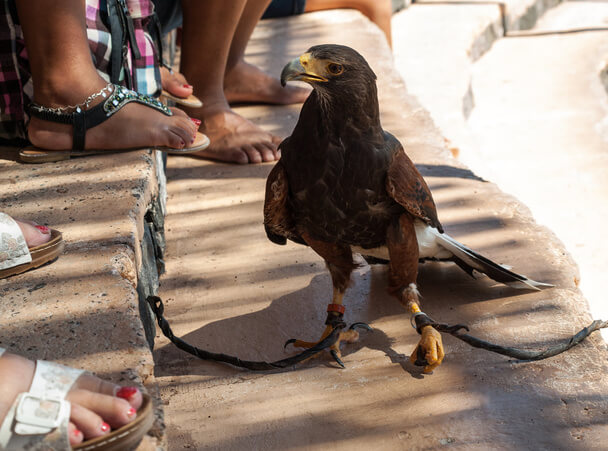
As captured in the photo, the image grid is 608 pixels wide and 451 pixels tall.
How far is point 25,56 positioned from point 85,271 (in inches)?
41.9

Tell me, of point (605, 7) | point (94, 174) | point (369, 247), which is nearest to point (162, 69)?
point (94, 174)

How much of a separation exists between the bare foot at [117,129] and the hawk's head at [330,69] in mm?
845

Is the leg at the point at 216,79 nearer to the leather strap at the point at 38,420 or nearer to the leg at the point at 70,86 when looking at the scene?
the leg at the point at 70,86

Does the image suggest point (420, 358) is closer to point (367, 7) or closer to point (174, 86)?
point (174, 86)

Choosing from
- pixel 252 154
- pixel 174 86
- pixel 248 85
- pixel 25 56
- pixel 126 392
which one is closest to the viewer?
pixel 126 392

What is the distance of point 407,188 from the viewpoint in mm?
2027

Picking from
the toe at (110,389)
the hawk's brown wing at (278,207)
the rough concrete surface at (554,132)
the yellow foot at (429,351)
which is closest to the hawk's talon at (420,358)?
the yellow foot at (429,351)

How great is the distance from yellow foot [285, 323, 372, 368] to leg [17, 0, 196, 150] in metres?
0.92

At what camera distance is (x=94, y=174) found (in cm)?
249

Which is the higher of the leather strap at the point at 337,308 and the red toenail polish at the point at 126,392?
the red toenail polish at the point at 126,392

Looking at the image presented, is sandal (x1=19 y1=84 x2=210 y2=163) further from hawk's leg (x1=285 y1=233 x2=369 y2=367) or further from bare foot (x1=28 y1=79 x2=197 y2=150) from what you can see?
hawk's leg (x1=285 y1=233 x2=369 y2=367)

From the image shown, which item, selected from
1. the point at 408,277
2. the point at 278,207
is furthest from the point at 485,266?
the point at 278,207

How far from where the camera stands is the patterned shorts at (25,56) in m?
2.55

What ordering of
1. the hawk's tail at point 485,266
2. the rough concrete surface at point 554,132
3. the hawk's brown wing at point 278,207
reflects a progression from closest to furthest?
the hawk's brown wing at point 278,207
the hawk's tail at point 485,266
the rough concrete surface at point 554,132
